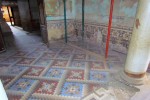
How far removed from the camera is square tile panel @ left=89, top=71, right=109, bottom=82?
2.10 metres

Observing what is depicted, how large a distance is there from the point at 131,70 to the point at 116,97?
51 centimetres

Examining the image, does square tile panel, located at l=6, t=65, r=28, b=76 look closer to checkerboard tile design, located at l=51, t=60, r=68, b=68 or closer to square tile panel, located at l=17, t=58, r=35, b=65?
square tile panel, located at l=17, t=58, r=35, b=65

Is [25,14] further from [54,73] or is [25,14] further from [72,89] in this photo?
[72,89]

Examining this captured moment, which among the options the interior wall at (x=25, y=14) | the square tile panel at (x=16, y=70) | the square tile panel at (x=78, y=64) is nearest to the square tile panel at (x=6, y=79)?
the square tile panel at (x=16, y=70)

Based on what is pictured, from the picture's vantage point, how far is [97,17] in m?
3.52

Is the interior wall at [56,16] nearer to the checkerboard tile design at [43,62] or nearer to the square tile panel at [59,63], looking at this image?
the checkerboard tile design at [43,62]

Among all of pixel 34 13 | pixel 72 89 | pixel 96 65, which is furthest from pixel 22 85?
pixel 34 13

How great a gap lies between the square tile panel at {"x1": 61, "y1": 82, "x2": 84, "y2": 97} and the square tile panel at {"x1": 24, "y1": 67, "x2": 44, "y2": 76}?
2.20 ft

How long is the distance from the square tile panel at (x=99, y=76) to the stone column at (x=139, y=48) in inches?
12.3

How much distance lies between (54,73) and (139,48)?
5.05 feet

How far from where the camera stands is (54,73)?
2.33 metres

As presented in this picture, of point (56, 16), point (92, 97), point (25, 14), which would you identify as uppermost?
point (25, 14)

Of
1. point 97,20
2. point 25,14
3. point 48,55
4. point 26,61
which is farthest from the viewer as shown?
point 25,14

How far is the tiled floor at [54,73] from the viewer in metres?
1.82
